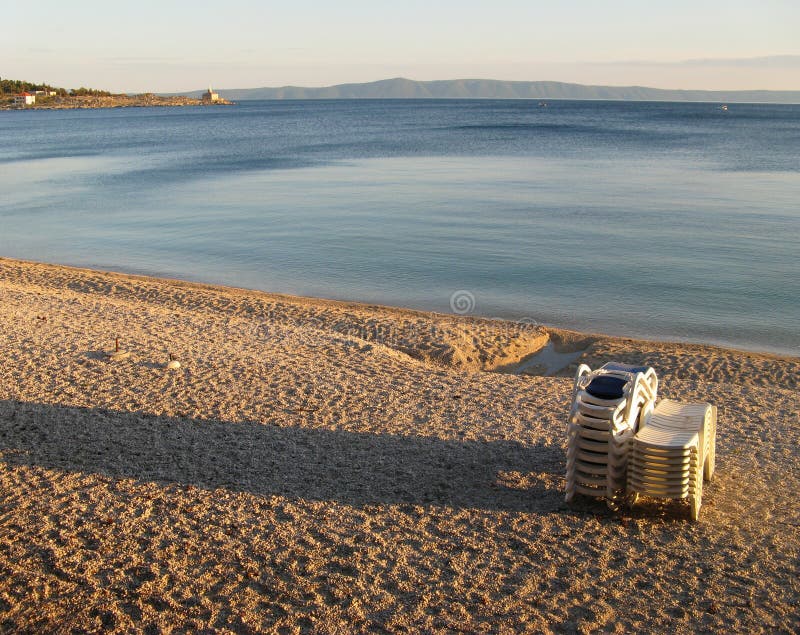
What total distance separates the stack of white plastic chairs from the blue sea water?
8.16 metres

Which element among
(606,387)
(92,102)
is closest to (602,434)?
(606,387)

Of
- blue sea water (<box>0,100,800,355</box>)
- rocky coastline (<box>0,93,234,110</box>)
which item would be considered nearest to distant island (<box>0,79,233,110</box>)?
rocky coastline (<box>0,93,234,110</box>)

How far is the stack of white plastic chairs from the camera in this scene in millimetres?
6238

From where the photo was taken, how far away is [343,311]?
48.4ft

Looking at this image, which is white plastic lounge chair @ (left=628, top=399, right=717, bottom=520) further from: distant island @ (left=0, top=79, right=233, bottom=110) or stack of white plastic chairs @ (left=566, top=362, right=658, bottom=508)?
distant island @ (left=0, top=79, right=233, bottom=110)

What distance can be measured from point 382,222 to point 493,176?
1372cm

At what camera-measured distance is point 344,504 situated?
6406 millimetres

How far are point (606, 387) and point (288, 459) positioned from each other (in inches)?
123

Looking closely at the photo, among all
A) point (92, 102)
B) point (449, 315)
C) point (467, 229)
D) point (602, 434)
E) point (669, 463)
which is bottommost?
point (449, 315)

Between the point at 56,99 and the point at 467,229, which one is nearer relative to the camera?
the point at 467,229

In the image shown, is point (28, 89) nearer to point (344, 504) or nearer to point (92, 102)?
point (92, 102)

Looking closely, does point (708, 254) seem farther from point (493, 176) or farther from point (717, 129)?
point (717, 129)

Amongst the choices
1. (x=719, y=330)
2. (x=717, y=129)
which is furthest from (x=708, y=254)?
(x=717, y=129)

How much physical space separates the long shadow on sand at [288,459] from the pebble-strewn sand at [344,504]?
27 mm
